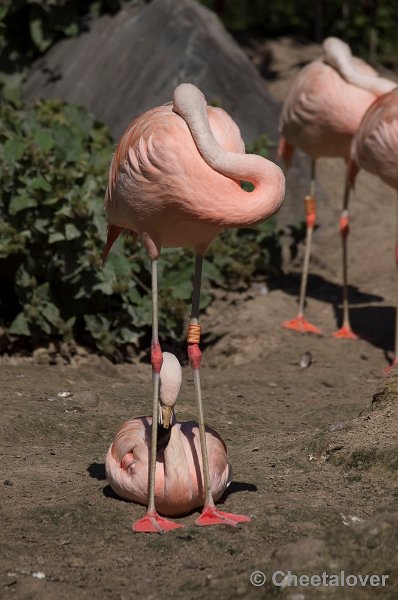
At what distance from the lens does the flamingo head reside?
4297 mm

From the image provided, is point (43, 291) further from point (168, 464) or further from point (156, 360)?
point (168, 464)

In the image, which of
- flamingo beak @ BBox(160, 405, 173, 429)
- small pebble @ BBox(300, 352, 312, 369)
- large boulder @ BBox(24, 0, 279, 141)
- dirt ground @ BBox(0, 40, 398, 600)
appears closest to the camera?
dirt ground @ BBox(0, 40, 398, 600)

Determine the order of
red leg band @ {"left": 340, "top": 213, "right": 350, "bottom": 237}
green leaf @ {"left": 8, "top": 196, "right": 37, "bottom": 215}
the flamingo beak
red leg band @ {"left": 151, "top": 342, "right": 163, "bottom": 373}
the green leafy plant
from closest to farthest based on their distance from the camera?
the flamingo beak, red leg band @ {"left": 151, "top": 342, "right": 163, "bottom": 373}, green leaf @ {"left": 8, "top": 196, "right": 37, "bottom": 215}, the green leafy plant, red leg band @ {"left": 340, "top": 213, "right": 350, "bottom": 237}

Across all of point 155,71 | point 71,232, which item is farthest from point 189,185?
point 155,71

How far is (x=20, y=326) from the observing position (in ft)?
22.0

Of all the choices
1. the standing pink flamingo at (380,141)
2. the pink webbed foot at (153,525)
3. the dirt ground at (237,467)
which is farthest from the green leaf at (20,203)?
the pink webbed foot at (153,525)

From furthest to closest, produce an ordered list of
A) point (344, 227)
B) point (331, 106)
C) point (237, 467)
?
point (344, 227) → point (331, 106) → point (237, 467)

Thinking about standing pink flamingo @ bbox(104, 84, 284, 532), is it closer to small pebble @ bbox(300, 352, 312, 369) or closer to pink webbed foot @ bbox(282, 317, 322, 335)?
small pebble @ bbox(300, 352, 312, 369)

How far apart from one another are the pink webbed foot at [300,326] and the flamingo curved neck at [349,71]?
5.36 ft

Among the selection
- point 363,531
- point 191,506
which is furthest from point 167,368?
point 363,531

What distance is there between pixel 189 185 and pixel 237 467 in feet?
4.51

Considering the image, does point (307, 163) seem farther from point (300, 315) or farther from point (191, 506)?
point (191, 506)

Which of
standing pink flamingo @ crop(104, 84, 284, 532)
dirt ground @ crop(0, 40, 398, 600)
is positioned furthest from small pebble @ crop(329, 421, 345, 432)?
standing pink flamingo @ crop(104, 84, 284, 532)

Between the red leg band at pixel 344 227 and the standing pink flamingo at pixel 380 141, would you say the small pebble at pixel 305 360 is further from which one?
the red leg band at pixel 344 227
